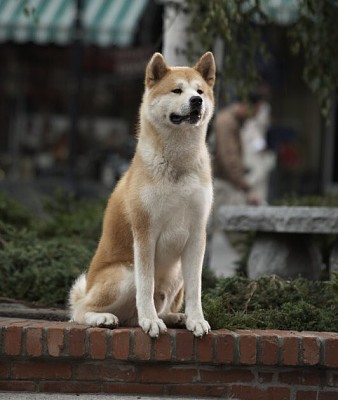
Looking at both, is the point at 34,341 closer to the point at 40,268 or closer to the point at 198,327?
the point at 198,327

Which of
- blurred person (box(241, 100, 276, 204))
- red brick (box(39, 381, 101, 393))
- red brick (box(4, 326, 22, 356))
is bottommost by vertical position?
red brick (box(39, 381, 101, 393))

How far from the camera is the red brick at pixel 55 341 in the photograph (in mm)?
4711

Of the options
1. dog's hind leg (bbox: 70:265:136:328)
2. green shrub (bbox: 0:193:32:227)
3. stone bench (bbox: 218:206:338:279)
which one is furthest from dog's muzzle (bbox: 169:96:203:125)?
green shrub (bbox: 0:193:32:227)

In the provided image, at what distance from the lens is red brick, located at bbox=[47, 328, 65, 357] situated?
4.71 meters

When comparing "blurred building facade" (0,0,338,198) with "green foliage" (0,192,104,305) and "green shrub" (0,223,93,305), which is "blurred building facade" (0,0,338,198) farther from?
"green shrub" (0,223,93,305)

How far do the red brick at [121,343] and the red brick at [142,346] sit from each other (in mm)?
42

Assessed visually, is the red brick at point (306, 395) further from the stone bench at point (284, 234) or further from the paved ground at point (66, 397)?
the stone bench at point (284, 234)

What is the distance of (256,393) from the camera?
4734mm

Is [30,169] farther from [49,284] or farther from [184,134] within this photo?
[184,134]

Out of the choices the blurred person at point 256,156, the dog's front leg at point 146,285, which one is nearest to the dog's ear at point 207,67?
the dog's front leg at point 146,285

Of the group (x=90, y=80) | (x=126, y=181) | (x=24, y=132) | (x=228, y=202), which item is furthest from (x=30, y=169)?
(x=126, y=181)

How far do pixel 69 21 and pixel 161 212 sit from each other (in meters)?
9.12

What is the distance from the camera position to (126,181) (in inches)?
190

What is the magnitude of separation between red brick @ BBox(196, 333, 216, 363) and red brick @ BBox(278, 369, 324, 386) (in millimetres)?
357
